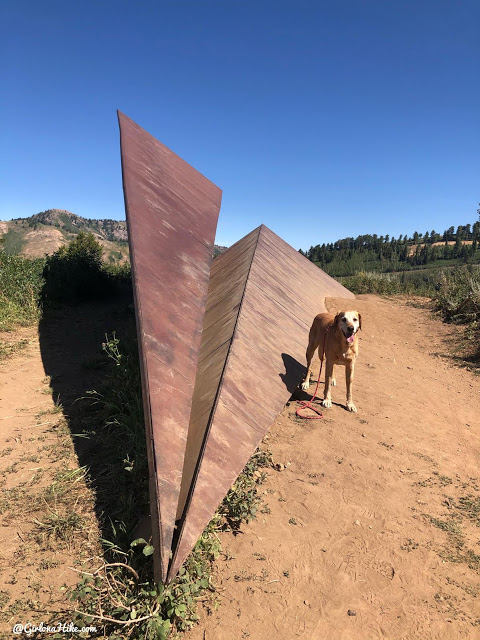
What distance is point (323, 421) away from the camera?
16.8 ft

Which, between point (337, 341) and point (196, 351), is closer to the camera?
point (196, 351)

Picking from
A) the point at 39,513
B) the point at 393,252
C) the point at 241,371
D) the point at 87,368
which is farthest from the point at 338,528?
the point at 393,252

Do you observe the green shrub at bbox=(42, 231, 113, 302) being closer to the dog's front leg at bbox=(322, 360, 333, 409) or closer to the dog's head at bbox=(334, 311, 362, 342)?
the dog's front leg at bbox=(322, 360, 333, 409)

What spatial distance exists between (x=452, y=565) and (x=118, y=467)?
2.93 m

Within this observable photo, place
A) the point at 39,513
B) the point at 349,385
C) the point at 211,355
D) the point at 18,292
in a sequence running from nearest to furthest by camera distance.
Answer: the point at 39,513 < the point at 211,355 < the point at 349,385 < the point at 18,292

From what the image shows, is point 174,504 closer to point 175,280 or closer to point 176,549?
point 176,549

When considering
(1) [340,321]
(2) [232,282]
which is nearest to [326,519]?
(1) [340,321]

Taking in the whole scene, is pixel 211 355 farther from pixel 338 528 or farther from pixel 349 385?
pixel 349 385

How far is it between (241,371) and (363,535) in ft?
5.60

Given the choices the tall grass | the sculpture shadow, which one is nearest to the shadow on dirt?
the sculpture shadow

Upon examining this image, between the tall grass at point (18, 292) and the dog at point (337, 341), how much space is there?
718 centimetres

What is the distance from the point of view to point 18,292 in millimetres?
10562

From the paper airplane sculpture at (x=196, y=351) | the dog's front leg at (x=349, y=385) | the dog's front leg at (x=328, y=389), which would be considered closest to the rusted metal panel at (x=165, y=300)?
the paper airplane sculpture at (x=196, y=351)

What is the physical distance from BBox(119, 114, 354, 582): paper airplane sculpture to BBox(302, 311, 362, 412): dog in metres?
0.29
